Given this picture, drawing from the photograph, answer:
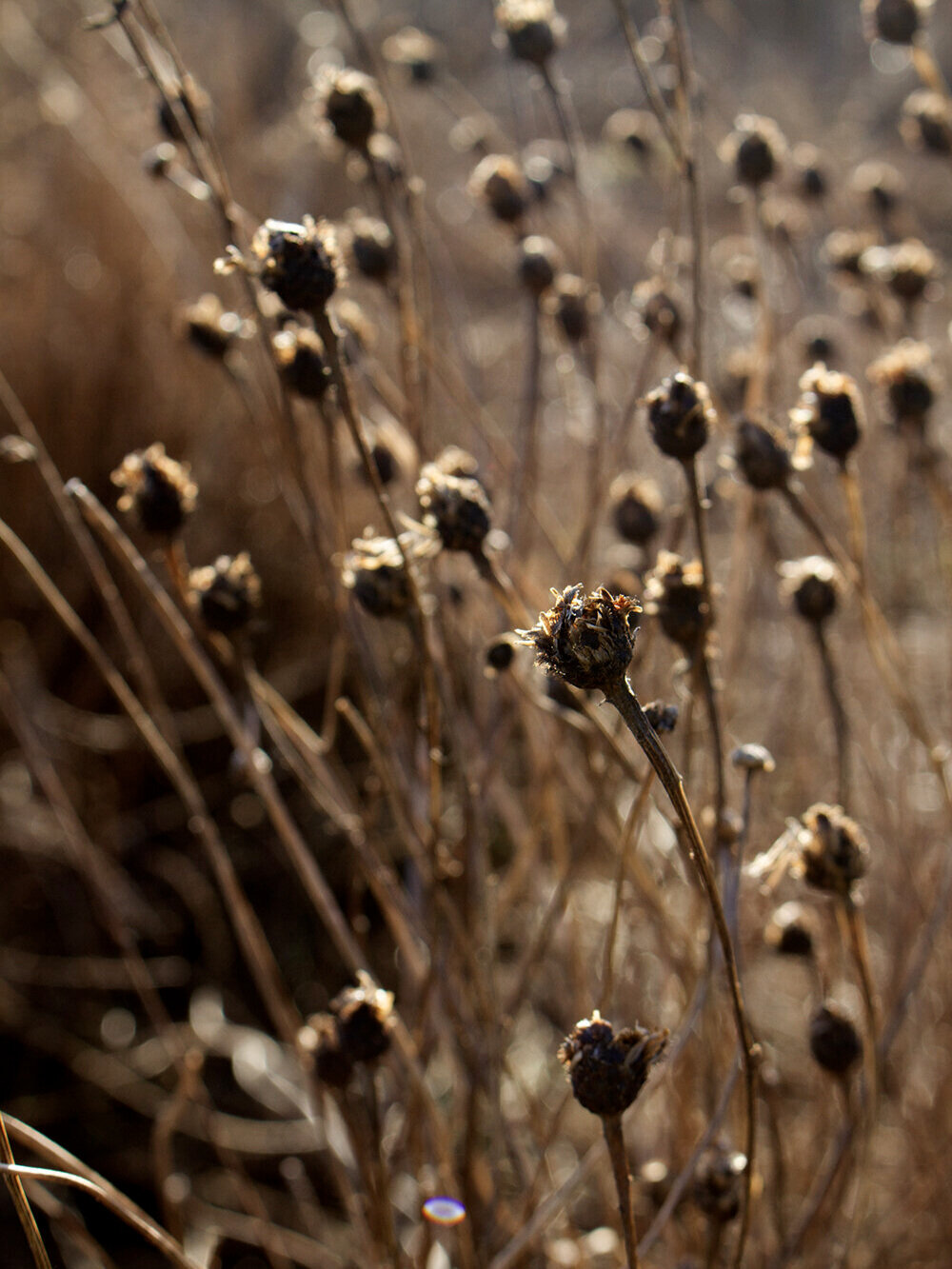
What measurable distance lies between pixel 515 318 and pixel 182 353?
3.97 feet

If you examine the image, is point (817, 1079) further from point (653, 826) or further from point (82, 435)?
point (82, 435)

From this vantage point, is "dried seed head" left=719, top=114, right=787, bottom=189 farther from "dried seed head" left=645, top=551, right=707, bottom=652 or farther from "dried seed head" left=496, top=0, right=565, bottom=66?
"dried seed head" left=645, top=551, right=707, bottom=652

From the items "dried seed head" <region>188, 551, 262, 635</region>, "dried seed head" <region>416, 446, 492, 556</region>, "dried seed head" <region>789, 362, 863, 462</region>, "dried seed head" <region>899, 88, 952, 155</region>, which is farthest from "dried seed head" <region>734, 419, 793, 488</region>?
"dried seed head" <region>899, 88, 952, 155</region>

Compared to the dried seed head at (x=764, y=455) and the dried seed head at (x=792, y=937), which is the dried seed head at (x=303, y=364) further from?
the dried seed head at (x=792, y=937)

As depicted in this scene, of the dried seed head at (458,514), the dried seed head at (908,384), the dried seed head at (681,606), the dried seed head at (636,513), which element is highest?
the dried seed head at (908,384)

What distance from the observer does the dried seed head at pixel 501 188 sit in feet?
2.63

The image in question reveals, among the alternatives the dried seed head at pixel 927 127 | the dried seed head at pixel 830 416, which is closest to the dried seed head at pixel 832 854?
the dried seed head at pixel 830 416

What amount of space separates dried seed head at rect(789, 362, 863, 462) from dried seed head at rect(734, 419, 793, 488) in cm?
1

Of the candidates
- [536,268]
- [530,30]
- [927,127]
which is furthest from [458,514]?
[927,127]

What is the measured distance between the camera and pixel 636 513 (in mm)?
738

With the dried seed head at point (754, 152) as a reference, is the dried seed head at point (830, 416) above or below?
below

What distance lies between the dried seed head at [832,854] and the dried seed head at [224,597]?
0.30 m

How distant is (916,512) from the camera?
6.30 ft

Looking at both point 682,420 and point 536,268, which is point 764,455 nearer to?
point 682,420
